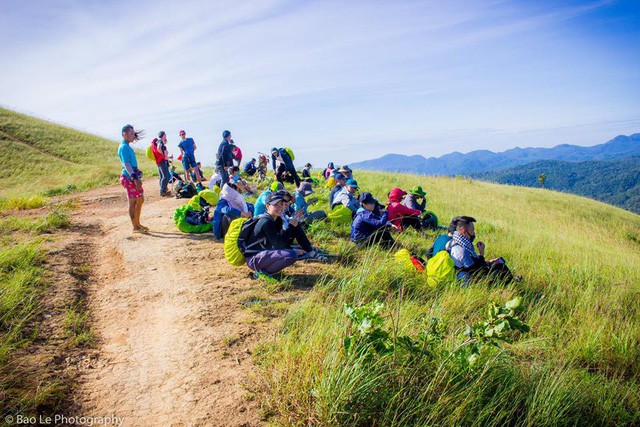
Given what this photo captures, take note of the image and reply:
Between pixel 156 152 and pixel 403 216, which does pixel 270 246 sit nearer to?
pixel 403 216

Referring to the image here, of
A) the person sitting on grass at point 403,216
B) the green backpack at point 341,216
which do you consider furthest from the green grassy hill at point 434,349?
the person sitting on grass at point 403,216

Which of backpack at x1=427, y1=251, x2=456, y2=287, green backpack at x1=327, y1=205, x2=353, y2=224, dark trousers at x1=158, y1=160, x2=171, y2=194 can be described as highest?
dark trousers at x1=158, y1=160, x2=171, y2=194

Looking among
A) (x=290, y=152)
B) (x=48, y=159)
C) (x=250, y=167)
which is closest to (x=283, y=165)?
(x=290, y=152)

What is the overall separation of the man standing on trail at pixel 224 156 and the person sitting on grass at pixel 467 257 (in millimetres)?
7280

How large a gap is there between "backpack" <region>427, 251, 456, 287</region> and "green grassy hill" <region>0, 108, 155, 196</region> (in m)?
15.6

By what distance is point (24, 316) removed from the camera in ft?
12.3

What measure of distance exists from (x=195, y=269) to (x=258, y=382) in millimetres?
3103

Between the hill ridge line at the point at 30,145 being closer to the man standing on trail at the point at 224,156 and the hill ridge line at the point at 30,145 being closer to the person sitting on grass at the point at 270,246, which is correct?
the man standing on trail at the point at 224,156

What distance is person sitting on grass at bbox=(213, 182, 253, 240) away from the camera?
6848 mm

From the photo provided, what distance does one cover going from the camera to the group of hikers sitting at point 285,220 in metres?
4.94

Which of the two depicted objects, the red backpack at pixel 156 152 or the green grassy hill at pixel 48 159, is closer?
the red backpack at pixel 156 152

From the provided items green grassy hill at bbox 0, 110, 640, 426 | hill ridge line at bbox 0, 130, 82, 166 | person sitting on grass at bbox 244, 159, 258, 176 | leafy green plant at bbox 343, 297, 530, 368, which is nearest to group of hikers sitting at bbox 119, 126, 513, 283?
green grassy hill at bbox 0, 110, 640, 426

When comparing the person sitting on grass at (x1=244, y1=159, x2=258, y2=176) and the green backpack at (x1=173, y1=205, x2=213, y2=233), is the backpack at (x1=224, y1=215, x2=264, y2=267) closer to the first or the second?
the green backpack at (x1=173, y1=205, x2=213, y2=233)

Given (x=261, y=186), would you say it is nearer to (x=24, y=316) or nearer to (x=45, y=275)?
(x=45, y=275)
